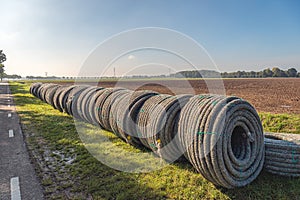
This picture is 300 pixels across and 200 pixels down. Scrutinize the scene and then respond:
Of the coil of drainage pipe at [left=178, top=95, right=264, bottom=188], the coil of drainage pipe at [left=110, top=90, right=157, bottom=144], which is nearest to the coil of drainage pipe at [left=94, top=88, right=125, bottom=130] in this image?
the coil of drainage pipe at [left=110, top=90, right=157, bottom=144]

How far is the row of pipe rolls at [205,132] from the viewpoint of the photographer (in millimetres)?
3486

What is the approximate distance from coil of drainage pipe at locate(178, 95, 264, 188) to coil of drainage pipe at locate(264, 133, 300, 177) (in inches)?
13.2

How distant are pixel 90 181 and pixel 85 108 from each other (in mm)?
5012

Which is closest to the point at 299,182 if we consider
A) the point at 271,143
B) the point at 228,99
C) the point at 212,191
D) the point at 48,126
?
the point at 271,143

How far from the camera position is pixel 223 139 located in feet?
11.4

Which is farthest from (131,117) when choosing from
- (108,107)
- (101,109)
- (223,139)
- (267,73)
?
(267,73)

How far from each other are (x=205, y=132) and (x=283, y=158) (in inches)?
75.2

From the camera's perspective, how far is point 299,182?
13.3 feet

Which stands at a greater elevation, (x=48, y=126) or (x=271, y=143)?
(x=271, y=143)

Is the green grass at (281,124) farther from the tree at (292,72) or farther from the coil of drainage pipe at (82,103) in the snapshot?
the tree at (292,72)

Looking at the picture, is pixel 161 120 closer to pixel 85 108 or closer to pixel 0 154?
pixel 0 154

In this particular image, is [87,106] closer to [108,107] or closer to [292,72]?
[108,107]

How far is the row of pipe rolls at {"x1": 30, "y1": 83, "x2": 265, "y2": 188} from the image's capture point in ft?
11.4

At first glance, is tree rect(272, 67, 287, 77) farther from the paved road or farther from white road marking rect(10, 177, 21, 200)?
white road marking rect(10, 177, 21, 200)
